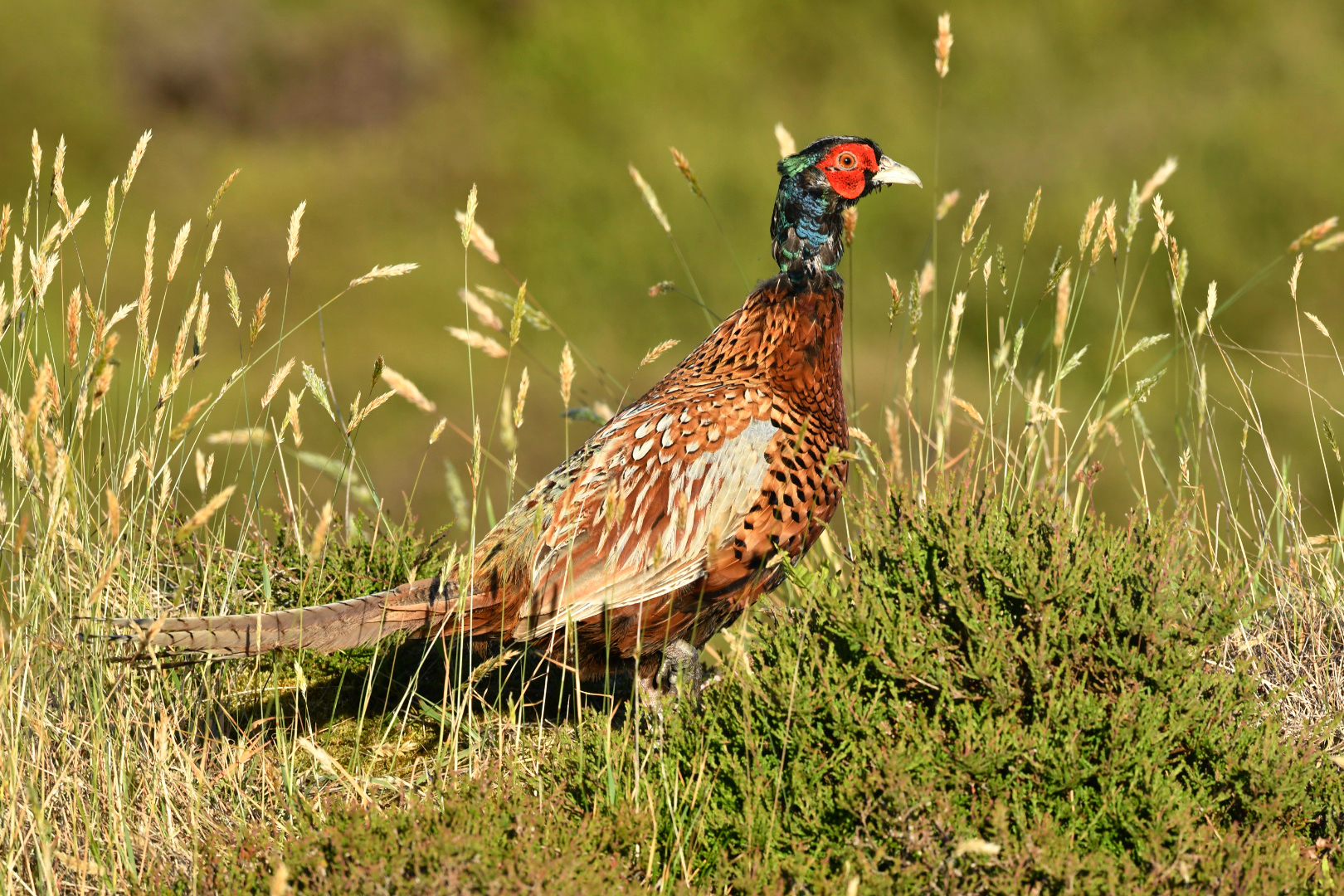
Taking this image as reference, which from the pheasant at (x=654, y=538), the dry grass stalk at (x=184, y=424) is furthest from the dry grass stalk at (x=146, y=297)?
the pheasant at (x=654, y=538)

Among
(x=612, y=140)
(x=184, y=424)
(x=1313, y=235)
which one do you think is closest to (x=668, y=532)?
(x=184, y=424)

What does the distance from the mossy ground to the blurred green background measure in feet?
26.4

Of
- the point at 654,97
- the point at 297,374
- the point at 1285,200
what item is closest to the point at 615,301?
the point at 654,97

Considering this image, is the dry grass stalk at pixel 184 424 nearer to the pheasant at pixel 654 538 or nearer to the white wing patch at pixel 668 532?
the pheasant at pixel 654 538

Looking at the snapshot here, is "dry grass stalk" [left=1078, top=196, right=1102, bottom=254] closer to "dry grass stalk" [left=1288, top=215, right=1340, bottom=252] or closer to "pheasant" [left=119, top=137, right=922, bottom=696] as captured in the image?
"dry grass stalk" [left=1288, top=215, right=1340, bottom=252]

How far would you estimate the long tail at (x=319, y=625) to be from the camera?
273 centimetres

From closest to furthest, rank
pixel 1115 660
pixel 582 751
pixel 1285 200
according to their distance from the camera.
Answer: pixel 1115 660 < pixel 582 751 < pixel 1285 200

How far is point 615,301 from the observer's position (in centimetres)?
1256

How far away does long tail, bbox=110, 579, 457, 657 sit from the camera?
2.73m

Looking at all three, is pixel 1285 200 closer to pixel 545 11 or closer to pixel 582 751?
pixel 545 11

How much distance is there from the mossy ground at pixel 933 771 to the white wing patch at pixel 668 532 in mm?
493

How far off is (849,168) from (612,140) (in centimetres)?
1011

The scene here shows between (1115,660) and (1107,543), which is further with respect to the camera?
(1107,543)

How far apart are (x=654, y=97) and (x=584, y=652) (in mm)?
11358
